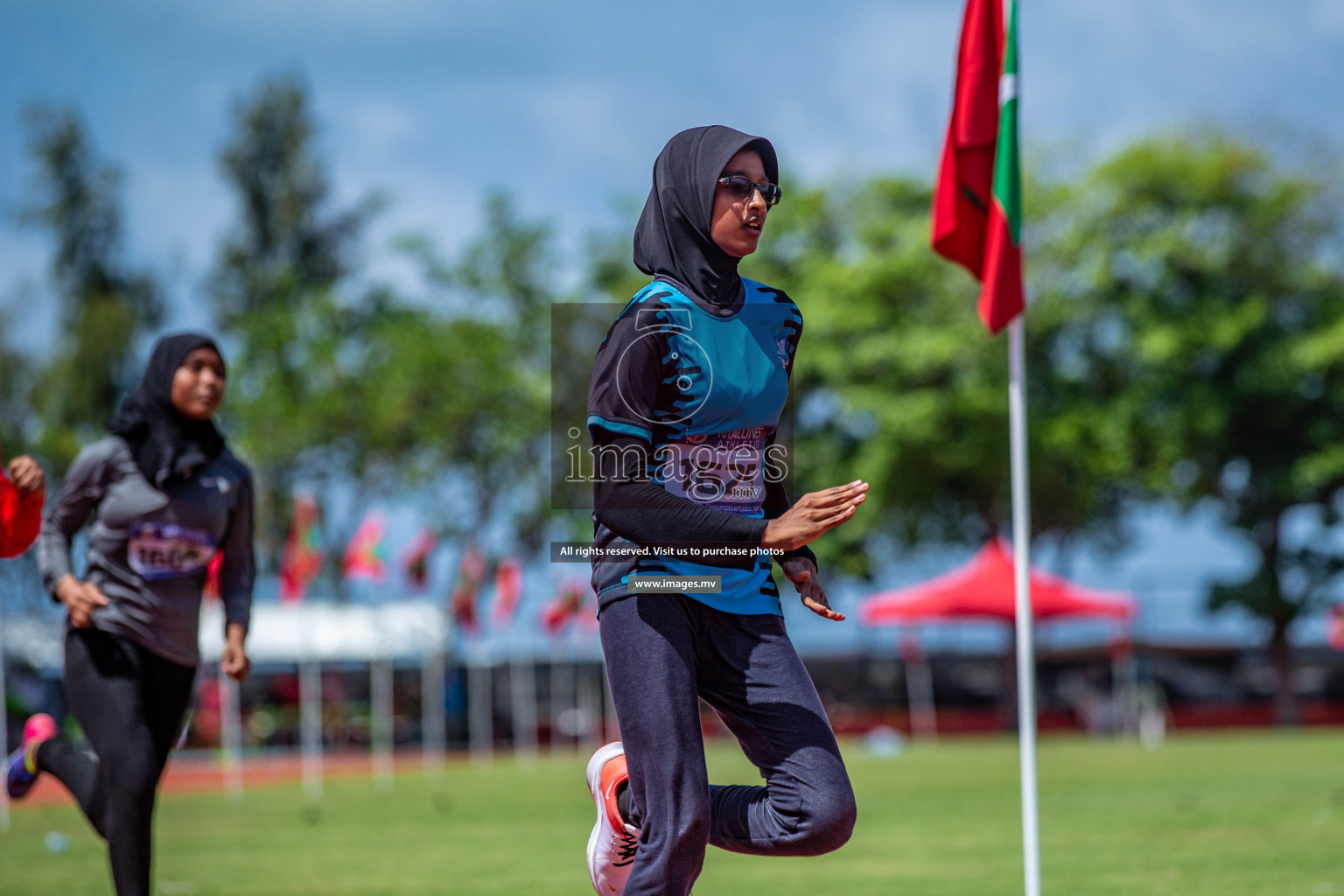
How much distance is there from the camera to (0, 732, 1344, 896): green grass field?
8000 mm

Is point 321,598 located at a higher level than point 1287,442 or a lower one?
lower

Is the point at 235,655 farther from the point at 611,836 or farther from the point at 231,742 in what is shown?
the point at 231,742

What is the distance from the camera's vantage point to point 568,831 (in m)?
12.0

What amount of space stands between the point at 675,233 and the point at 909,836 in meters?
7.48

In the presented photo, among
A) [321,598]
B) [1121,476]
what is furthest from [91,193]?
[1121,476]

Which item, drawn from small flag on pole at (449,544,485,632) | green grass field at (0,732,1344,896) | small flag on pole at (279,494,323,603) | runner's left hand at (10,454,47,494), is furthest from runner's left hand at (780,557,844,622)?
small flag on pole at (449,544,485,632)

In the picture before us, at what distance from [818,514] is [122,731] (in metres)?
3.12

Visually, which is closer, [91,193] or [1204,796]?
[1204,796]

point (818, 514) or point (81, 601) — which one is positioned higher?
point (818, 514)

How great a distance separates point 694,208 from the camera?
4.13m

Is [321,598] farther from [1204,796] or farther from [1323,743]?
[1204,796]

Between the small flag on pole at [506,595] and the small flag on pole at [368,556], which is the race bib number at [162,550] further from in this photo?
the small flag on pole at [506,595]

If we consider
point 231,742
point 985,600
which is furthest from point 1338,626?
point 231,742

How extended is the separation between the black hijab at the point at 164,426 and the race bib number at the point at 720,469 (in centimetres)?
260
